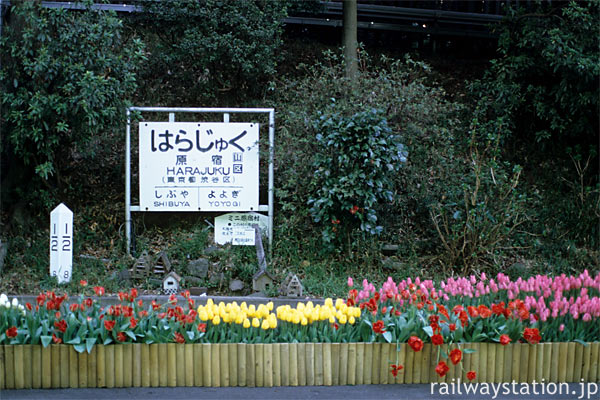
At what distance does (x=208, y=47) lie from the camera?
10203 millimetres

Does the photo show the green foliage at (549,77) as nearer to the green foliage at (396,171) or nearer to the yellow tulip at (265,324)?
the green foliage at (396,171)

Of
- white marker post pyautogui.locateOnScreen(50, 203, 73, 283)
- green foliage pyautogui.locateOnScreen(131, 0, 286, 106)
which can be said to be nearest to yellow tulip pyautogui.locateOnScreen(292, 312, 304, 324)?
white marker post pyautogui.locateOnScreen(50, 203, 73, 283)

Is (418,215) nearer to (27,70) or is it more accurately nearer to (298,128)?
(298,128)

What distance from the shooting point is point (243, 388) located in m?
4.19

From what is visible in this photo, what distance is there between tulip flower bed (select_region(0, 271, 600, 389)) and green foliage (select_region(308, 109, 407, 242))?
11.2 feet

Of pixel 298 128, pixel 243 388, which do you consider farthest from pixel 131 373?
pixel 298 128

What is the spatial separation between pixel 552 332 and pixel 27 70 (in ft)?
22.0

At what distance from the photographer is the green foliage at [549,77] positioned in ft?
31.6

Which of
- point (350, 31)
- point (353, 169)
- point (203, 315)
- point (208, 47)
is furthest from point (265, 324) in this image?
point (350, 31)

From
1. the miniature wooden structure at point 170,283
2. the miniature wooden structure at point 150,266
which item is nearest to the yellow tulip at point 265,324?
the miniature wooden structure at point 170,283

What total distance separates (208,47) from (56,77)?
9.93 feet

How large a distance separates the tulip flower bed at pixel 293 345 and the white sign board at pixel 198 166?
4025 mm

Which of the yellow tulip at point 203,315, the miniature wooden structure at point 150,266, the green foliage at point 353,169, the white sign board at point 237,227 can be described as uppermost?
the green foliage at point 353,169

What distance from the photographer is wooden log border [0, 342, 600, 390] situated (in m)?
4.15
